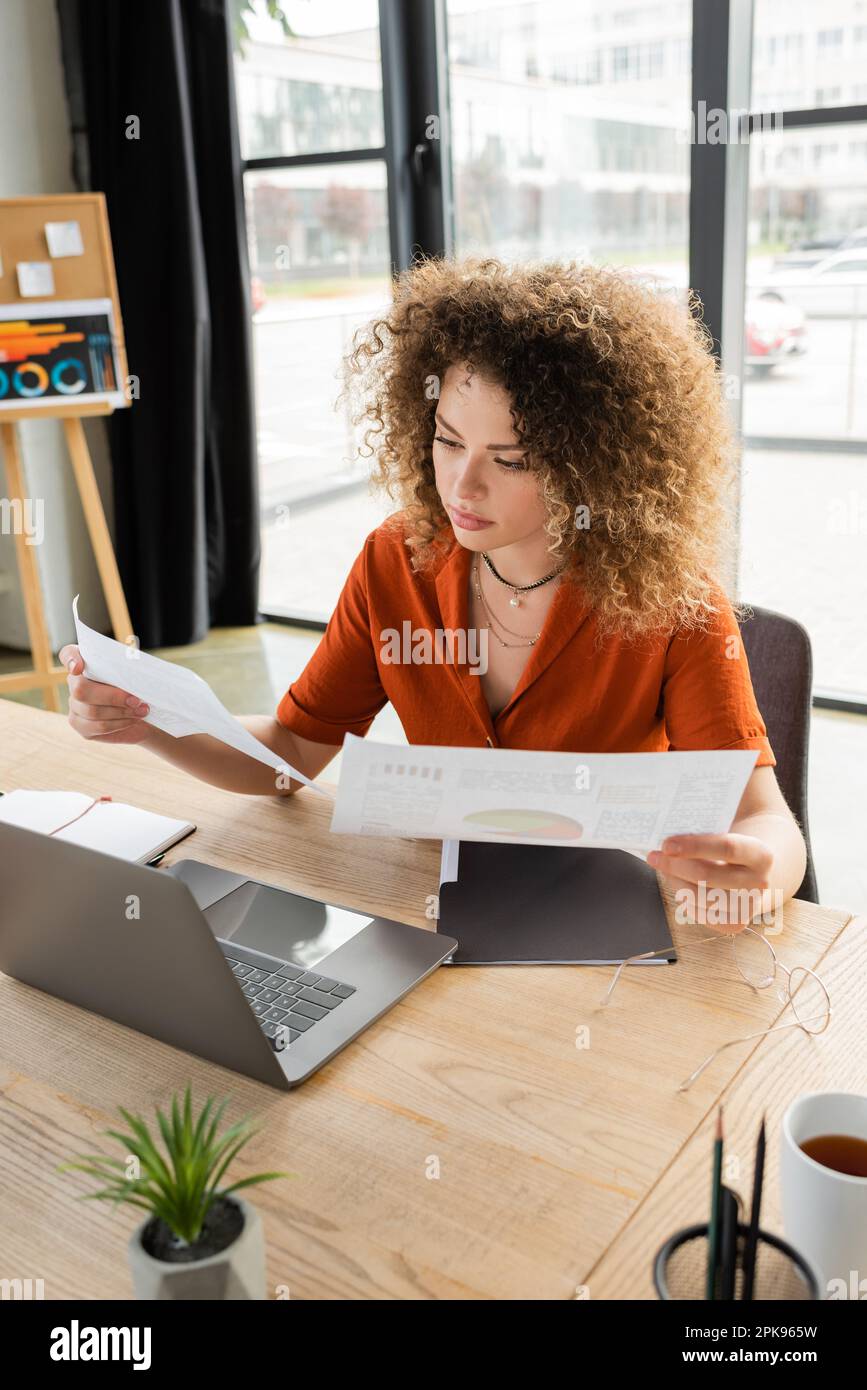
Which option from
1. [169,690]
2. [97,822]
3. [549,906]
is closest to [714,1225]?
[549,906]

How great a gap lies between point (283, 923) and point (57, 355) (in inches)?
106

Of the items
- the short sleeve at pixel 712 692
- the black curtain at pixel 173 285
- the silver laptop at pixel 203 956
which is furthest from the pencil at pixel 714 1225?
the black curtain at pixel 173 285

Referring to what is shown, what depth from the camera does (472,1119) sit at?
0.90 metres

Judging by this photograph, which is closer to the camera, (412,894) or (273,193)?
(412,894)

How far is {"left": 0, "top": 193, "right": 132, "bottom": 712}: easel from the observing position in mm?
3297

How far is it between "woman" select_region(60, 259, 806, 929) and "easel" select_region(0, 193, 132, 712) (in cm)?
211

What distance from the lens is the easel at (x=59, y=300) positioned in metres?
3.30

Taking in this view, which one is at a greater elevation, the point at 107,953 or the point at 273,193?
the point at 273,193

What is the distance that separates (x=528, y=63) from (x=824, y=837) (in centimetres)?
228

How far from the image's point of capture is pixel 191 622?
13.9ft

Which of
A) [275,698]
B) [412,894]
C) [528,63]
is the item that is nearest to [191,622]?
[275,698]

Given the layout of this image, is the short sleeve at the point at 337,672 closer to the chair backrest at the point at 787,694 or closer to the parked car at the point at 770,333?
the chair backrest at the point at 787,694

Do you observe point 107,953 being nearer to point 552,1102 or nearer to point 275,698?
point 552,1102

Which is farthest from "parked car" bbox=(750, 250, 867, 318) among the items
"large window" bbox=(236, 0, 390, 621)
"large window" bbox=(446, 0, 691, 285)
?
"large window" bbox=(236, 0, 390, 621)
